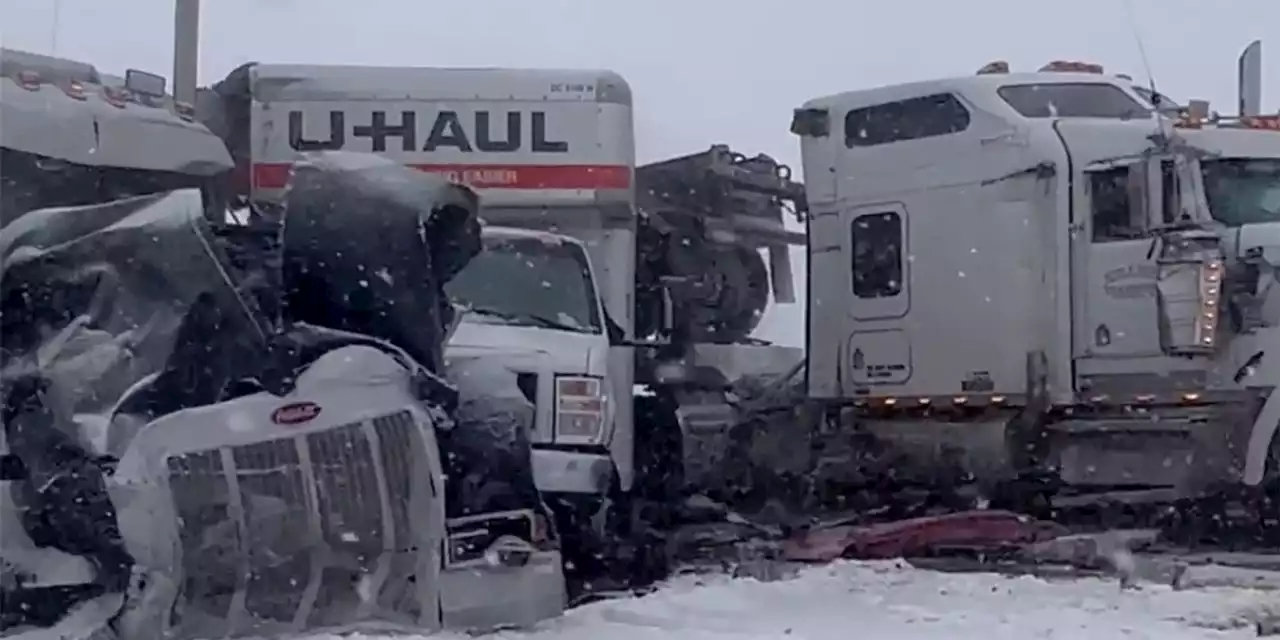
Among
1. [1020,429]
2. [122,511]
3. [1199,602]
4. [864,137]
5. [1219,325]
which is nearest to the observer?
[122,511]

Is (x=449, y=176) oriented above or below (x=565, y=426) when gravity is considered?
above

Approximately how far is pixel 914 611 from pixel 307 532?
2.75 metres

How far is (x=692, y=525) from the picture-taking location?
41.0 ft

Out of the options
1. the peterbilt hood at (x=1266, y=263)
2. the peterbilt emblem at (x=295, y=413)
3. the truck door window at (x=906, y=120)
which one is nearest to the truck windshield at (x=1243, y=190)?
the peterbilt hood at (x=1266, y=263)

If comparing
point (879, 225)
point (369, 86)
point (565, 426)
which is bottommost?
point (565, 426)

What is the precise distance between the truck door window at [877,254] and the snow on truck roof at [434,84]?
2.17 m

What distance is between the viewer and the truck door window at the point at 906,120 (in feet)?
41.3

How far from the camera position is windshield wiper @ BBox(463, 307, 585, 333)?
382 inches

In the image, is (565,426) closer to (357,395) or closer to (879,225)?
(357,395)

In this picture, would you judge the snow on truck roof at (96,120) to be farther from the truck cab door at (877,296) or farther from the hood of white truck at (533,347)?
the truck cab door at (877,296)

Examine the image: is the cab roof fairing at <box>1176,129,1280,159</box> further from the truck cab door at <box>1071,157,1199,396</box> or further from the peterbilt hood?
the peterbilt hood

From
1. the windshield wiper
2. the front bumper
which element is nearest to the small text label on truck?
the windshield wiper

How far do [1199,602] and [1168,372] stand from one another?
12.6 feet

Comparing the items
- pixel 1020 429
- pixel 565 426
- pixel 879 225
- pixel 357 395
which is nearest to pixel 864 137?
pixel 879 225
